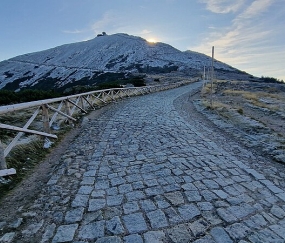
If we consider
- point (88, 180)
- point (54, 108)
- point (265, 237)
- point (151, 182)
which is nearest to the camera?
point (265, 237)

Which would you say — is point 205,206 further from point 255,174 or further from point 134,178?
point 255,174

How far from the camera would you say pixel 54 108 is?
785 cm

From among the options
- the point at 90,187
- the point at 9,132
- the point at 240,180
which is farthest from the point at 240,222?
the point at 9,132

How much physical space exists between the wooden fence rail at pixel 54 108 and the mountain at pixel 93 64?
4370 cm

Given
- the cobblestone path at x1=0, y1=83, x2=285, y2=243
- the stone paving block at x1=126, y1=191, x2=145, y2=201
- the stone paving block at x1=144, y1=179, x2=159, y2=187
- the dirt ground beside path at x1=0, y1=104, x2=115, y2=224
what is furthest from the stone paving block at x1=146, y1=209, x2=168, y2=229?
the dirt ground beside path at x1=0, y1=104, x2=115, y2=224

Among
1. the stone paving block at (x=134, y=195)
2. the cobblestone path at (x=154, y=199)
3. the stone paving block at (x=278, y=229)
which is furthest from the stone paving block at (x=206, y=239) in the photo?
the stone paving block at (x=134, y=195)

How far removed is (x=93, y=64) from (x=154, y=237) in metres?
92.3

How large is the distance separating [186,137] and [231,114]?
5.69m

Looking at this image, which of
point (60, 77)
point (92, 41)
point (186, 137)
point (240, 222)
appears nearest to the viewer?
point (240, 222)

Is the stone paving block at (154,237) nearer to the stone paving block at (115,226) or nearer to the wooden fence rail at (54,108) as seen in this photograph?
the stone paving block at (115,226)

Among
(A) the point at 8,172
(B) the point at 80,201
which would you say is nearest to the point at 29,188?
(A) the point at 8,172

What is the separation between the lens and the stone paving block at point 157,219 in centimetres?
318

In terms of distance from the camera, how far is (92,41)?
117188 mm

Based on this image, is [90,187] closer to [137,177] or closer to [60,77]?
[137,177]
